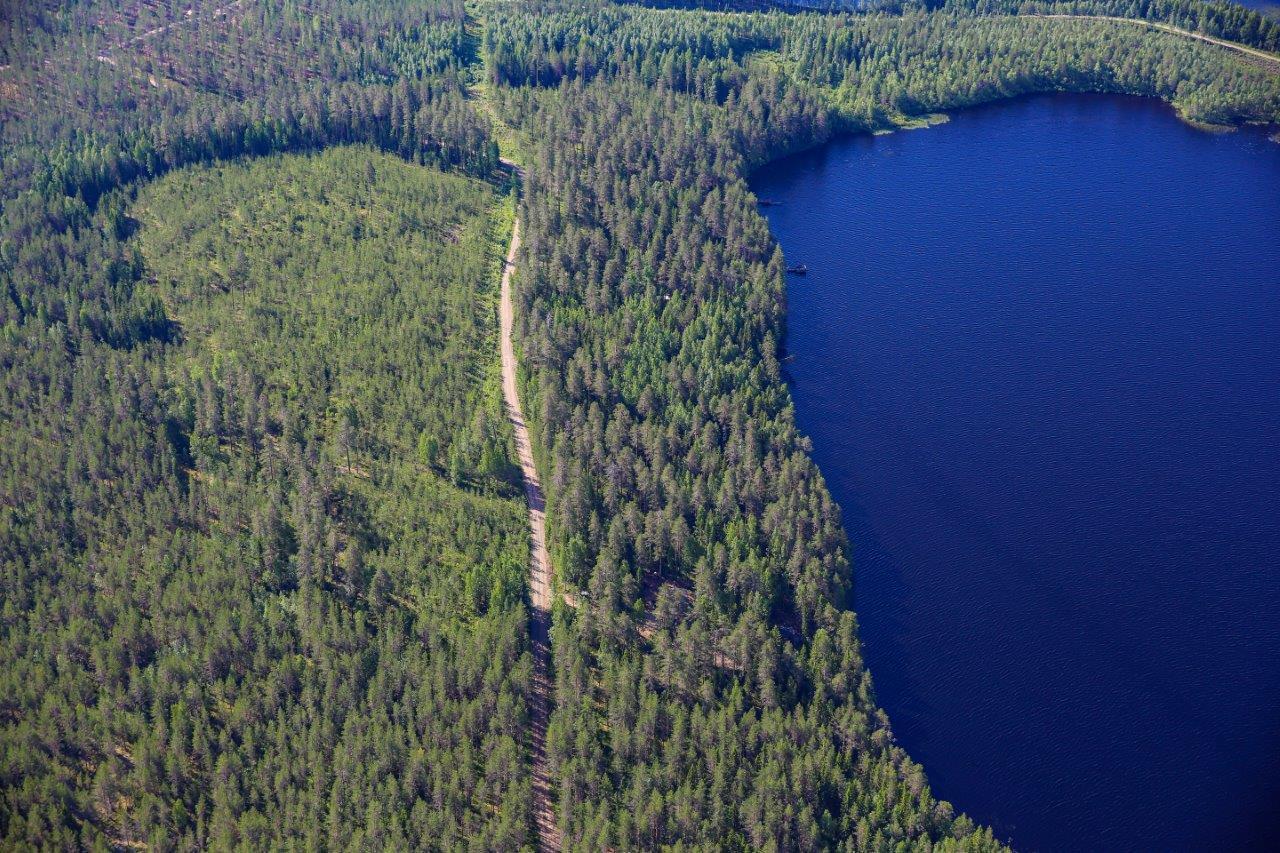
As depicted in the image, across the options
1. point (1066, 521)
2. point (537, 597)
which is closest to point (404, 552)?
point (537, 597)

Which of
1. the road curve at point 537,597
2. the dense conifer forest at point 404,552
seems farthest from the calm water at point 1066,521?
the road curve at point 537,597

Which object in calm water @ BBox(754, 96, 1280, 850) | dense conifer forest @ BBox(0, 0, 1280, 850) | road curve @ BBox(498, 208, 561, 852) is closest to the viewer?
dense conifer forest @ BBox(0, 0, 1280, 850)

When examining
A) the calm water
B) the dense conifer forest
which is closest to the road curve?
the dense conifer forest

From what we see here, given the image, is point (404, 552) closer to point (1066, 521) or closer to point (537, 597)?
point (537, 597)

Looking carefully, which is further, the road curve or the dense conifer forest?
the road curve

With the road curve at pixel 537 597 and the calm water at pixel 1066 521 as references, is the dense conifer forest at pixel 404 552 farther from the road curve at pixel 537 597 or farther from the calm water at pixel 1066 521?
the calm water at pixel 1066 521

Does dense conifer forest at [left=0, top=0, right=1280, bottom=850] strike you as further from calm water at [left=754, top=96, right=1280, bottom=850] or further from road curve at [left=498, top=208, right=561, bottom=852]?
calm water at [left=754, top=96, right=1280, bottom=850]

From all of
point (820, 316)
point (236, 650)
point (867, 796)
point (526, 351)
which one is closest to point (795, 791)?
point (867, 796)
